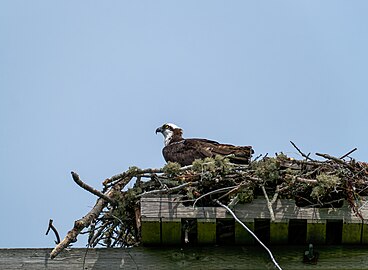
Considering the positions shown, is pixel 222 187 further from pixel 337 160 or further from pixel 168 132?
pixel 168 132

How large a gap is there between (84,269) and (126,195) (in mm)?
902

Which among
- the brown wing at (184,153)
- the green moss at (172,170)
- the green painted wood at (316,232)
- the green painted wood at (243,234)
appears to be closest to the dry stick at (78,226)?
the green moss at (172,170)

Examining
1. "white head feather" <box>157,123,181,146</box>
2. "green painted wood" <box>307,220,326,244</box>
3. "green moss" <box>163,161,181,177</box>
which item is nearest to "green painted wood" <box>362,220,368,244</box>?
"green painted wood" <box>307,220,326,244</box>

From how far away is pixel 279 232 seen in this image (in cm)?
433

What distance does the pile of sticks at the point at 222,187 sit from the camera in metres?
4.52

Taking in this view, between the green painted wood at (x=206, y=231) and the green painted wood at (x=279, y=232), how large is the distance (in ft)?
1.17

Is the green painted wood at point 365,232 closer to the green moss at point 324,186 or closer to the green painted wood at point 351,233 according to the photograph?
the green painted wood at point 351,233

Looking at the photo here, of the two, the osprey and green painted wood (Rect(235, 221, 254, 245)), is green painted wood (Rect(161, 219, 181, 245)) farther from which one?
the osprey

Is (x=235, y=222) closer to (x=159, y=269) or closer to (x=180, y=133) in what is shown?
(x=159, y=269)

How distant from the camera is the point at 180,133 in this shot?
9516mm

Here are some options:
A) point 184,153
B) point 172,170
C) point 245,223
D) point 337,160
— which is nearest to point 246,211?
point 245,223

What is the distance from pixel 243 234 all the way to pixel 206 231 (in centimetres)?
23

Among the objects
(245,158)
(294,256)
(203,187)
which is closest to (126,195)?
(203,187)

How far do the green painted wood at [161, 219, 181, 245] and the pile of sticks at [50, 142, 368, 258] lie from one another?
19cm
